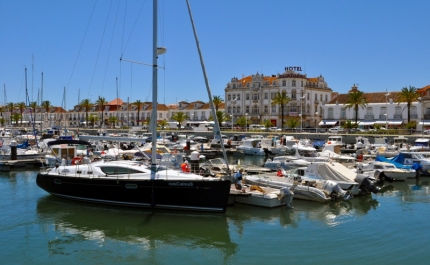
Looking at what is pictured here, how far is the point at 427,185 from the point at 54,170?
28.0 meters

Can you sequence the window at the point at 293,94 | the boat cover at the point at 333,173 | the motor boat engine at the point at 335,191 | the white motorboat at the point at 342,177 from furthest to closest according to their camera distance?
the window at the point at 293,94
the boat cover at the point at 333,173
the white motorboat at the point at 342,177
the motor boat engine at the point at 335,191

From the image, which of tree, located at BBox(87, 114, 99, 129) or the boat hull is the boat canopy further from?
the boat hull

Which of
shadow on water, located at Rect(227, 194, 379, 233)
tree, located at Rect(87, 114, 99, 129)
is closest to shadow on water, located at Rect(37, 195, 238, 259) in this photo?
shadow on water, located at Rect(227, 194, 379, 233)

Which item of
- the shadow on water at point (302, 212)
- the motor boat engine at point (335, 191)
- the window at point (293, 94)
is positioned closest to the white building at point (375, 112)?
the window at point (293, 94)

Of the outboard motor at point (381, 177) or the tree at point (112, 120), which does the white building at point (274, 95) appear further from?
the outboard motor at point (381, 177)

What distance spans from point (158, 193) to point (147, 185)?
0.72m

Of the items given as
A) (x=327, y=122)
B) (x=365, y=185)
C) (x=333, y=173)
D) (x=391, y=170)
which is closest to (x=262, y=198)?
(x=333, y=173)

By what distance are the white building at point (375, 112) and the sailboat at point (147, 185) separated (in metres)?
72.2

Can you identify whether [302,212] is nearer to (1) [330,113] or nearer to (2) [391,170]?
(2) [391,170]

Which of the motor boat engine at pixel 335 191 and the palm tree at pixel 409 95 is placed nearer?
the motor boat engine at pixel 335 191

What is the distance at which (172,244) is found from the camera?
1877 centimetres

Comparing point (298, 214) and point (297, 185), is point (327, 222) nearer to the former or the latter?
point (298, 214)

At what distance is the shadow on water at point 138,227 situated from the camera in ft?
62.4

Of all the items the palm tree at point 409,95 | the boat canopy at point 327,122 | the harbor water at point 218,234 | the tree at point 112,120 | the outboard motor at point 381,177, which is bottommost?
the harbor water at point 218,234
